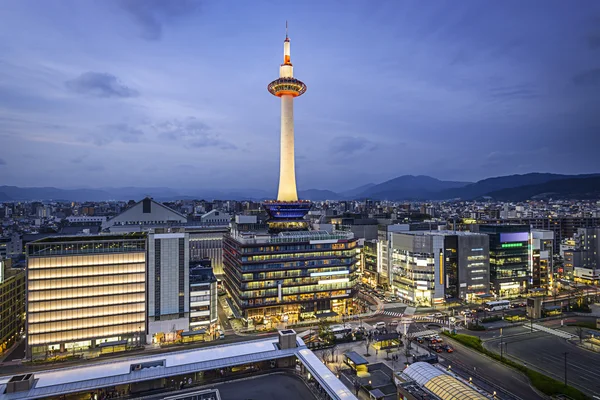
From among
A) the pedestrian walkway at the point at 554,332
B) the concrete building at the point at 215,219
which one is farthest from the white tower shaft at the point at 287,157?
the pedestrian walkway at the point at 554,332

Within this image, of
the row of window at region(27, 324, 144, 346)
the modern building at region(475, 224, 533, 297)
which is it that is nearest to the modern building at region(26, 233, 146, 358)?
the row of window at region(27, 324, 144, 346)

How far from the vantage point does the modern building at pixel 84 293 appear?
5437 cm

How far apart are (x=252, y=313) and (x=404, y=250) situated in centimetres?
4372

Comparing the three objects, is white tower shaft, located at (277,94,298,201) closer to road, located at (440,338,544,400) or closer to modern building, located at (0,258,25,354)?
road, located at (440,338,544,400)

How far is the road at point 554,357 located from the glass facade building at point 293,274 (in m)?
30.8

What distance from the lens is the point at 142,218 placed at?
11625cm

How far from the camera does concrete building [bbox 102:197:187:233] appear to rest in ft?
369

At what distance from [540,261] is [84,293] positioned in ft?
368

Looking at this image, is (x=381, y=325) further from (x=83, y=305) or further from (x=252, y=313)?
(x=83, y=305)

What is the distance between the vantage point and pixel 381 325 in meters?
69.0

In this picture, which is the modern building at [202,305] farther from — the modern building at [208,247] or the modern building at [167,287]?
the modern building at [208,247]

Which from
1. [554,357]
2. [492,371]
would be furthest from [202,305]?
[554,357]

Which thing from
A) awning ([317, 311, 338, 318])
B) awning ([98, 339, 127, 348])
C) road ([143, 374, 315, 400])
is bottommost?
awning ([317, 311, 338, 318])

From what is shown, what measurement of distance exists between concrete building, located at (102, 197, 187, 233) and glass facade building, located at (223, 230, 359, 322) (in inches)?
1946
